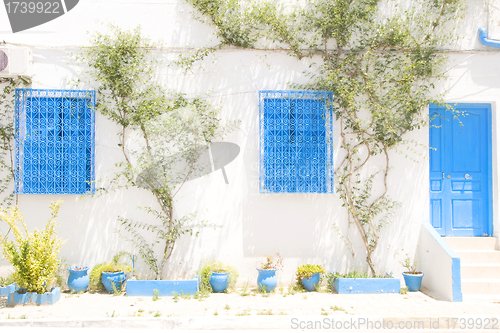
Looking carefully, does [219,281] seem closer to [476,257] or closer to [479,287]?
[479,287]

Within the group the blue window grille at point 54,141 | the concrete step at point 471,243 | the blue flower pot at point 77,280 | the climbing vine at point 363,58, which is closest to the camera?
the blue flower pot at point 77,280

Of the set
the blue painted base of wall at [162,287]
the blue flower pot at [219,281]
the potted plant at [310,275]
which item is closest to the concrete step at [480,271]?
the potted plant at [310,275]

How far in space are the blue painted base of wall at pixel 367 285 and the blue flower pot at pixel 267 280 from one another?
36.6 inches

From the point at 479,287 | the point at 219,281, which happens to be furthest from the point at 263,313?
the point at 479,287

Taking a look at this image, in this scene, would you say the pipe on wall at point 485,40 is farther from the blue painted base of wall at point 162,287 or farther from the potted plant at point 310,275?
the blue painted base of wall at point 162,287

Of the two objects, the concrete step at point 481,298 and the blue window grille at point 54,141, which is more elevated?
the blue window grille at point 54,141

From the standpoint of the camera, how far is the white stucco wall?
20.1 feet

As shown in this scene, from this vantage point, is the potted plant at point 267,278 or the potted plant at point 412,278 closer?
the potted plant at point 267,278

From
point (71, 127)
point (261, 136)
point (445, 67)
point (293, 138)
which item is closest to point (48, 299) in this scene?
point (71, 127)

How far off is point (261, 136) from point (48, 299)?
145 inches

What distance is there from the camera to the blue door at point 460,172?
254 inches

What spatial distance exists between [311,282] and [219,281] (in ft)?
4.37

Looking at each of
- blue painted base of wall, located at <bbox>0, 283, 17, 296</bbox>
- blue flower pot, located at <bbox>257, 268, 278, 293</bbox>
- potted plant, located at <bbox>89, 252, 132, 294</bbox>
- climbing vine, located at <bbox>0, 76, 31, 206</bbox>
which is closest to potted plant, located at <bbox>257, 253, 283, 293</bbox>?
blue flower pot, located at <bbox>257, 268, 278, 293</bbox>

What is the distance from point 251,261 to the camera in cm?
616
